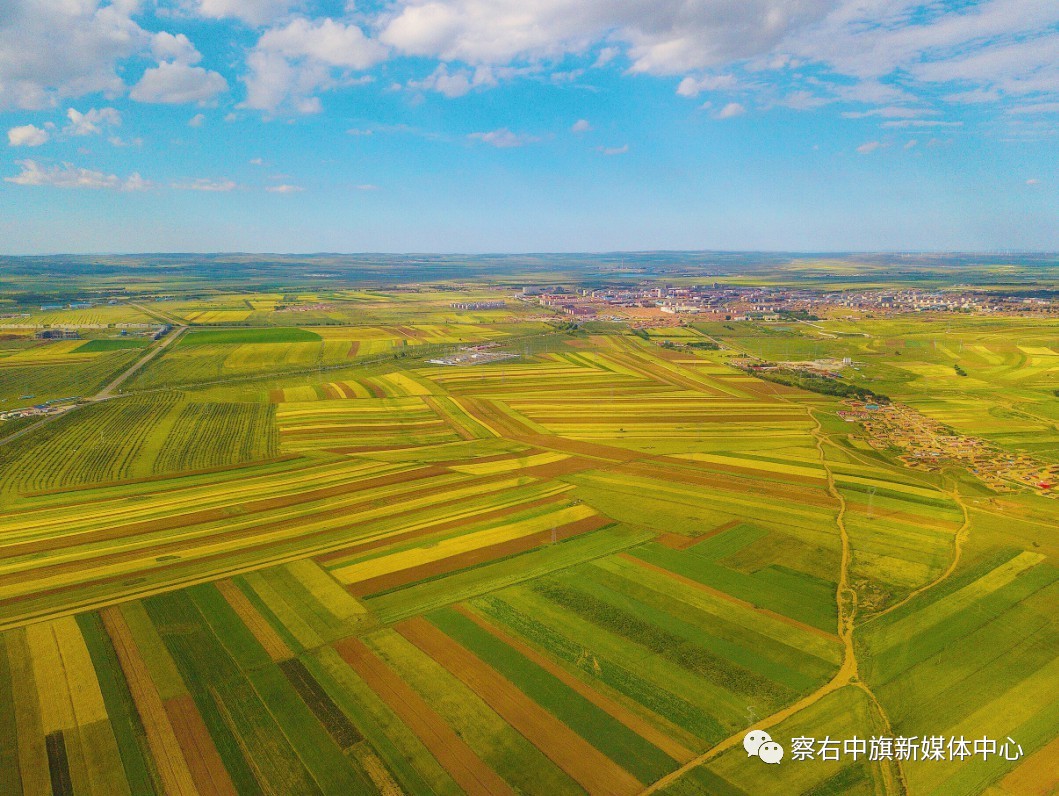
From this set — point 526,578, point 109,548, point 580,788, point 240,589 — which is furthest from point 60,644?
point 580,788

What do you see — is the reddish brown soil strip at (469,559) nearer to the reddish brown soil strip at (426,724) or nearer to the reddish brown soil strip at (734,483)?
the reddish brown soil strip at (426,724)

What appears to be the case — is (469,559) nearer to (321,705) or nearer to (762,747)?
(321,705)

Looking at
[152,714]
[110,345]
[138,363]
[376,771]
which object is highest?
[110,345]

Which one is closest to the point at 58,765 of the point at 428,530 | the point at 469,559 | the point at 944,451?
the point at 469,559

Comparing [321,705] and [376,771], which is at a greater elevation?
[321,705]

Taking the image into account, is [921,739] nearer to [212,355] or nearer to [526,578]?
[526,578]

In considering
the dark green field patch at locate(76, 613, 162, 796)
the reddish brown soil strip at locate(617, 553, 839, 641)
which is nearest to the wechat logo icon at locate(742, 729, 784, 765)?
the reddish brown soil strip at locate(617, 553, 839, 641)

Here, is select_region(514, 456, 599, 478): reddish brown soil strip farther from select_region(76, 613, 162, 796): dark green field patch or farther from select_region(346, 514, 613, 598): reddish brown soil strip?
select_region(76, 613, 162, 796): dark green field patch
